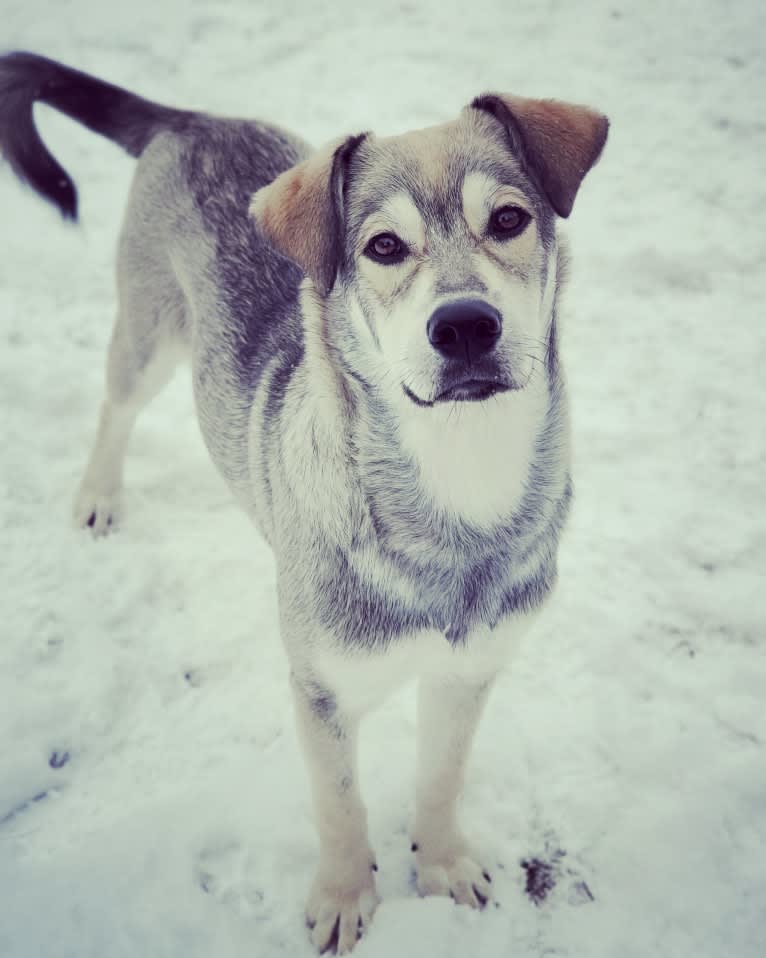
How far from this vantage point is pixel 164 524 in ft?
11.4

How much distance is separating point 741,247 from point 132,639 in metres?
4.15

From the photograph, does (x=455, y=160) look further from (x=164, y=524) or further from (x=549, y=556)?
(x=164, y=524)

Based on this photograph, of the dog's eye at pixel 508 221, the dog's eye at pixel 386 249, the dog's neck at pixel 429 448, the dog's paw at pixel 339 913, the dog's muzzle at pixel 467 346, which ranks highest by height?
the dog's eye at pixel 508 221

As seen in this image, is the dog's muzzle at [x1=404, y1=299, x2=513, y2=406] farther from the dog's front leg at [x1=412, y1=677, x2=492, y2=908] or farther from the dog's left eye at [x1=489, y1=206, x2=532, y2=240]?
the dog's front leg at [x1=412, y1=677, x2=492, y2=908]

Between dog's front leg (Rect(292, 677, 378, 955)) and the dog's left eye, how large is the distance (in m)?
1.31

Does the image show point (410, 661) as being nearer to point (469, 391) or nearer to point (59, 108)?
point (469, 391)

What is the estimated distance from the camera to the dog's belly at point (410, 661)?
6.23ft

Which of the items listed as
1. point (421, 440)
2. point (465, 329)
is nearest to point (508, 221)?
point (465, 329)

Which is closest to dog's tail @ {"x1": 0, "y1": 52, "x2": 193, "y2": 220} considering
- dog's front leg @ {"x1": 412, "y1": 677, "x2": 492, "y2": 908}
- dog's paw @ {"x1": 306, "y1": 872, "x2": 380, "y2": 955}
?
dog's front leg @ {"x1": 412, "y1": 677, "x2": 492, "y2": 908}

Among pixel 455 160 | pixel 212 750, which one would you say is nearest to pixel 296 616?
pixel 212 750

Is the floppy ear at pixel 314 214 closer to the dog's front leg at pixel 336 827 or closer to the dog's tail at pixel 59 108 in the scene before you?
the dog's front leg at pixel 336 827

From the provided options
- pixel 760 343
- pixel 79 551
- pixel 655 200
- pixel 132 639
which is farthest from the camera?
pixel 655 200

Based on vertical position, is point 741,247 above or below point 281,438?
below

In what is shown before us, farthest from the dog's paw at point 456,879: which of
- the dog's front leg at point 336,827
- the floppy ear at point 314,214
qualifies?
the floppy ear at point 314,214
